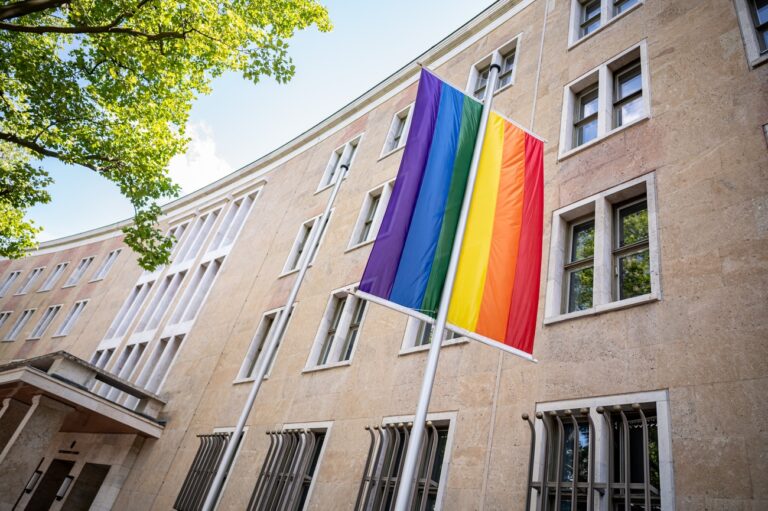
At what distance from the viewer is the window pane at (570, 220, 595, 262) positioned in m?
9.57

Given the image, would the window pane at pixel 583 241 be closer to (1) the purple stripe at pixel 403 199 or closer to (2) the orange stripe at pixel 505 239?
(2) the orange stripe at pixel 505 239

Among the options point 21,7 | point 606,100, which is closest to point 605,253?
point 606,100

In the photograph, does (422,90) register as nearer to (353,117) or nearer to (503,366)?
(503,366)

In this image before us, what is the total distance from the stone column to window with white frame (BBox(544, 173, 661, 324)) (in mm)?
16608

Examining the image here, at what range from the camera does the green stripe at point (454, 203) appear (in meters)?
5.96

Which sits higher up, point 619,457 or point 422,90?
point 422,90

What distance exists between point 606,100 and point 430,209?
7084 millimetres

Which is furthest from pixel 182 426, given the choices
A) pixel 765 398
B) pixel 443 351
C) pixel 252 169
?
pixel 765 398

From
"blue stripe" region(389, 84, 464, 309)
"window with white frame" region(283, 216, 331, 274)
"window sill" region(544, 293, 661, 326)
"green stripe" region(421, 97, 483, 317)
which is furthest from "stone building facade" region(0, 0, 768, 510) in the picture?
"blue stripe" region(389, 84, 464, 309)

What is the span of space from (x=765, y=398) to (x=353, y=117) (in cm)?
2104

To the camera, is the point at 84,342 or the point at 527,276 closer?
the point at 527,276

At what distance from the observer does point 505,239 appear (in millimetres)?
6762

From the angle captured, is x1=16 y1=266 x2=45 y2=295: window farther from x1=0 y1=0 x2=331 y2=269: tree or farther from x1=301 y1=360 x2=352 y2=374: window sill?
x1=301 y1=360 x2=352 y2=374: window sill

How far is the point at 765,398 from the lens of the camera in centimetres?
577
